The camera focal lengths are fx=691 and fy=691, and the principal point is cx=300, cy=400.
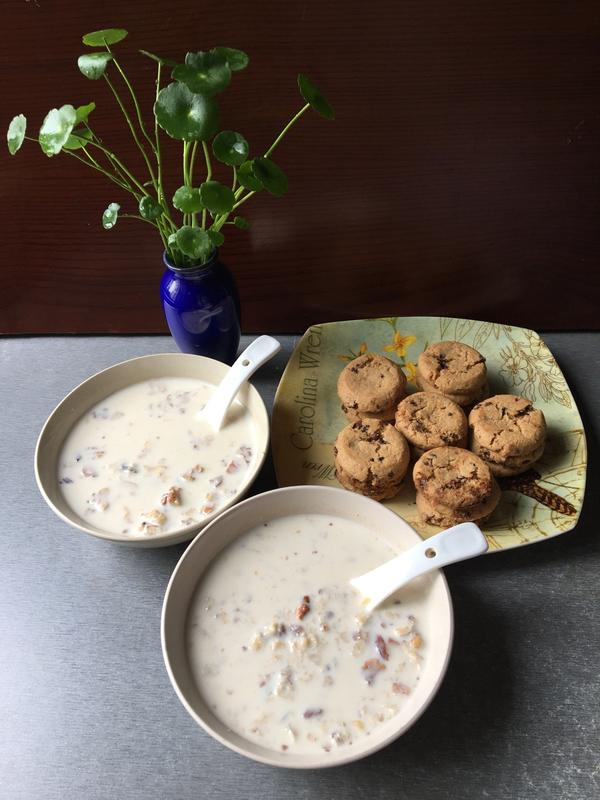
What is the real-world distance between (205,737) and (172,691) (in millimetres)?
69

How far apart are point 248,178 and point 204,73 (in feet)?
0.45

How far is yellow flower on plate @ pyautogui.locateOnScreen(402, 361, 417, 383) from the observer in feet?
3.73

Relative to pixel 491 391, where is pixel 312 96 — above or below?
above

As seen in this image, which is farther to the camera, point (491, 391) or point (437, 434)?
point (491, 391)

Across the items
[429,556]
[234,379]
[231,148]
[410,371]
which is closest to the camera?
[429,556]

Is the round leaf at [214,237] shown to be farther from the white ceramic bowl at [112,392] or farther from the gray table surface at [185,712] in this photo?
the gray table surface at [185,712]

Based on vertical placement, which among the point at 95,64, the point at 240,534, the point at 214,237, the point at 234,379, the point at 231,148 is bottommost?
the point at 240,534

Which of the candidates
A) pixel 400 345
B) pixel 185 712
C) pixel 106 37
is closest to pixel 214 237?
pixel 106 37

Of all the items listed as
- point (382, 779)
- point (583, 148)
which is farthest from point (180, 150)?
point (382, 779)

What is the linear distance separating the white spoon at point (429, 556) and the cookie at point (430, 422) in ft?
0.61

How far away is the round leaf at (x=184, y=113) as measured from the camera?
84 cm

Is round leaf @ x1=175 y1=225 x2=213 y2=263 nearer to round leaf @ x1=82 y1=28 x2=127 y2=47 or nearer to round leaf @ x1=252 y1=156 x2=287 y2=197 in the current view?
round leaf @ x1=252 y1=156 x2=287 y2=197

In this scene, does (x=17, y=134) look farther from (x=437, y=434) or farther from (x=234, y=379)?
(x=437, y=434)

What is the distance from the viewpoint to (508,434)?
955 millimetres
